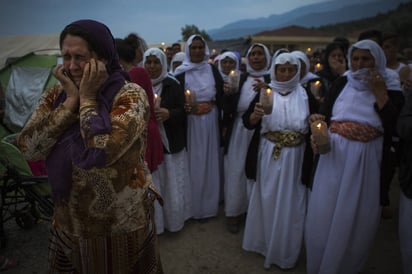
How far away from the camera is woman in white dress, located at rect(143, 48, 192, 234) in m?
3.49

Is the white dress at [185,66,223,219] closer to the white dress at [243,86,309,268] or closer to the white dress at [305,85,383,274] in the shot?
the white dress at [243,86,309,268]

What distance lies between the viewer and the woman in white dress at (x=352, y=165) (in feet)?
7.93

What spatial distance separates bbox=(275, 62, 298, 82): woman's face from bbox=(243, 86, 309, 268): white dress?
0.17 meters

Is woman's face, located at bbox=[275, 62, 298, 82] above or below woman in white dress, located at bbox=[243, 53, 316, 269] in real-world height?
above

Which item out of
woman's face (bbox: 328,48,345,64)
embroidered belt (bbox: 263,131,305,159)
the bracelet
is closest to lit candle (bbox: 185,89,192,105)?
embroidered belt (bbox: 263,131,305,159)

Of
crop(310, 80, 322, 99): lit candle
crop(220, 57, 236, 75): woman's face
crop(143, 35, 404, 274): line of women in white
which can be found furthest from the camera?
crop(220, 57, 236, 75): woman's face

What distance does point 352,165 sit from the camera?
8.14 ft

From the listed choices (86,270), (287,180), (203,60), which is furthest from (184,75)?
(86,270)

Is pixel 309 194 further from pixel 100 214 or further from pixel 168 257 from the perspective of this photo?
pixel 100 214

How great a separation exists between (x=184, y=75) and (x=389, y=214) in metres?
3.66

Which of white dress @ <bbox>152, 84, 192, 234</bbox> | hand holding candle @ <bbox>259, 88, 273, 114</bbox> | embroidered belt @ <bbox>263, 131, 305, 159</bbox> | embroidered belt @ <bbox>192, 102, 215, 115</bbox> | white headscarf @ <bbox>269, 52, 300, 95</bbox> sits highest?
white headscarf @ <bbox>269, 52, 300, 95</bbox>

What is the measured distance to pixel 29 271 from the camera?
311cm

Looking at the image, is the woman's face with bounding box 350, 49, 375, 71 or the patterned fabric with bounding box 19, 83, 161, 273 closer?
the patterned fabric with bounding box 19, 83, 161, 273

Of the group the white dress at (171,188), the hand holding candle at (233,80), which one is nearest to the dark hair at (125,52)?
the white dress at (171,188)
